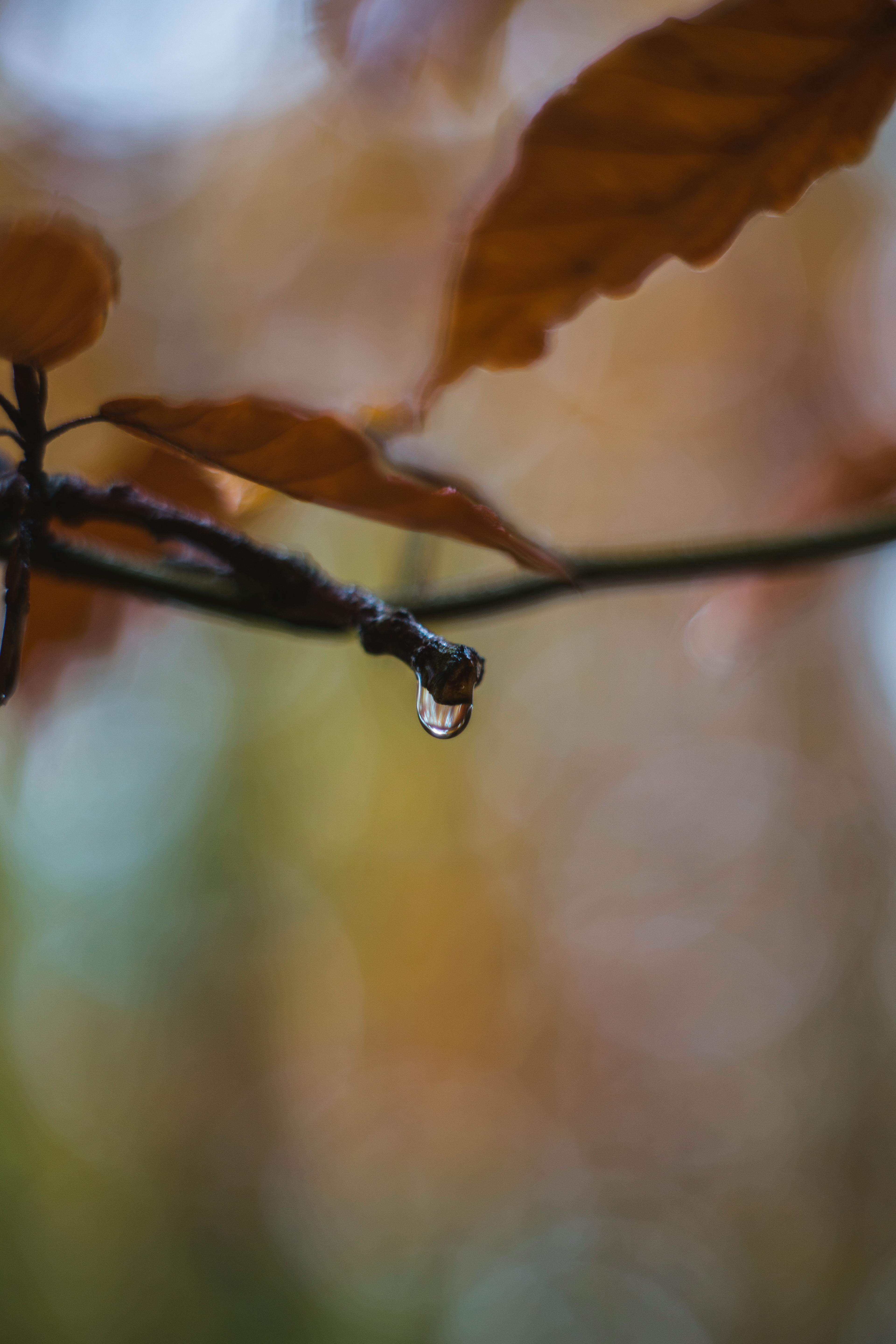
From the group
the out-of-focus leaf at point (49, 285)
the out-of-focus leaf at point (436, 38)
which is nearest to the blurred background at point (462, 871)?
the out-of-focus leaf at point (436, 38)

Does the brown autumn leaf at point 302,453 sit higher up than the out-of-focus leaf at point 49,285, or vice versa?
the out-of-focus leaf at point 49,285

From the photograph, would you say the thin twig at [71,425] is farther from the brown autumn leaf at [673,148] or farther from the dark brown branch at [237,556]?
the brown autumn leaf at [673,148]

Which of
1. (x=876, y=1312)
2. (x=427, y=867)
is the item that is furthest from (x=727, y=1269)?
(x=427, y=867)

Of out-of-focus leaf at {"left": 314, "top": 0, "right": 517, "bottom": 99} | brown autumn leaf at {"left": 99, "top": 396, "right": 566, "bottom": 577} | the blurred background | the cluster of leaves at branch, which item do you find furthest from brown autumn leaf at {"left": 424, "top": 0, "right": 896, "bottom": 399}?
the blurred background

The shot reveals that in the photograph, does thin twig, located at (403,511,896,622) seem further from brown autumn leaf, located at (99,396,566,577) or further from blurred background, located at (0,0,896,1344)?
blurred background, located at (0,0,896,1344)

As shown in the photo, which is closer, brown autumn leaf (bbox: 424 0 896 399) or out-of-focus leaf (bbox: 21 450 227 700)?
brown autumn leaf (bbox: 424 0 896 399)

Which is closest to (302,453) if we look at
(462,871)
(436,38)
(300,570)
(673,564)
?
(300,570)
